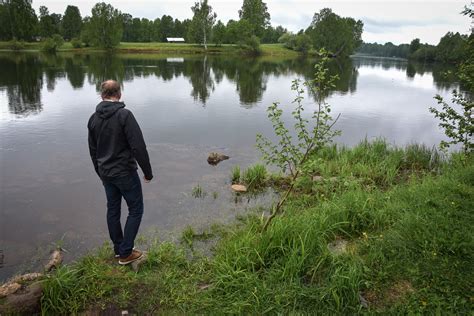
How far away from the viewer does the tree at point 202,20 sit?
90.6 meters

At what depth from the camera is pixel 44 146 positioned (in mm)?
13773

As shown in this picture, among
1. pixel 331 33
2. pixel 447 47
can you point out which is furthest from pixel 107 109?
pixel 447 47

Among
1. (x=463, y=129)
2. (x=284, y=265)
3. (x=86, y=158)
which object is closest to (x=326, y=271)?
(x=284, y=265)

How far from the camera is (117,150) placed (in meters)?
4.92

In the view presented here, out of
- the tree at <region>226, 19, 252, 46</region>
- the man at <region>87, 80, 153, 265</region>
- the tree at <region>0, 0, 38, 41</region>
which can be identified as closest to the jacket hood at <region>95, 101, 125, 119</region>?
the man at <region>87, 80, 153, 265</region>

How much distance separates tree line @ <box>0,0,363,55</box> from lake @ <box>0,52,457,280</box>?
55918mm

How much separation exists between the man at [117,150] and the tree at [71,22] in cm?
10776

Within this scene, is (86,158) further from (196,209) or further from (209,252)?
(209,252)

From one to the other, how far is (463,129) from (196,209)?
707 centimetres

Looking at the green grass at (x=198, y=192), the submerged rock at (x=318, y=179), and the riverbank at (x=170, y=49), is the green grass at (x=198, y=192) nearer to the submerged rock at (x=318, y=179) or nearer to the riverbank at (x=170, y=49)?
the submerged rock at (x=318, y=179)

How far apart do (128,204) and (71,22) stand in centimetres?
10940

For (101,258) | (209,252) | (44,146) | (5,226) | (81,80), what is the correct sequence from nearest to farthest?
(101,258), (209,252), (5,226), (44,146), (81,80)

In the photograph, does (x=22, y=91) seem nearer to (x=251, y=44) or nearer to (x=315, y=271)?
(x=315, y=271)

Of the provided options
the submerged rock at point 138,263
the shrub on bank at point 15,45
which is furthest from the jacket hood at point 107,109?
the shrub on bank at point 15,45
